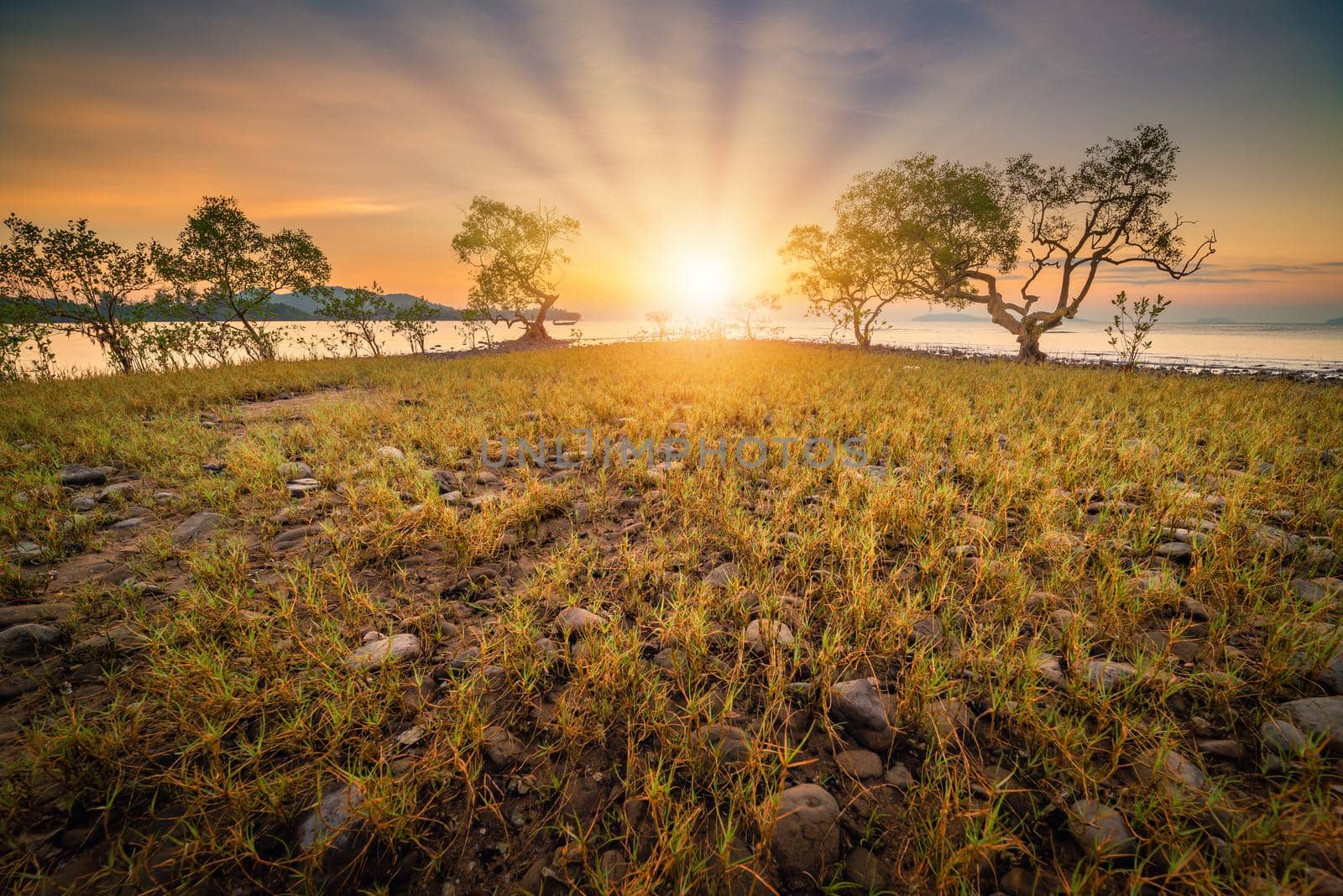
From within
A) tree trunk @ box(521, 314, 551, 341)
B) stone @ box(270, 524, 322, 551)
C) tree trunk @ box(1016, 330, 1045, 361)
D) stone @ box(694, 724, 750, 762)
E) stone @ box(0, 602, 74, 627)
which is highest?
tree trunk @ box(521, 314, 551, 341)

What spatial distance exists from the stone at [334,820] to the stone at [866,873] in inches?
71.7

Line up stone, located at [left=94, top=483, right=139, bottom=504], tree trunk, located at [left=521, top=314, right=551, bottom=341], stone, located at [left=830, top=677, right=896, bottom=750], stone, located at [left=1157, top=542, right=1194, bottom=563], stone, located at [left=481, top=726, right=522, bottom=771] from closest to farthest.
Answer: stone, located at [left=481, top=726, right=522, bottom=771]
stone, located at [left=830, top=677, right=896, bottom=750]
stone, located at [left=1157, top=542, right=1194, bottom=563]
stone, located at [left=94, top=483, right=139, bottom=504]
tree trunk, located at [left=521, top=314, right=551, bottom=341]

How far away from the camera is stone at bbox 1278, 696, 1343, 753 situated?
Result: 6.08ft

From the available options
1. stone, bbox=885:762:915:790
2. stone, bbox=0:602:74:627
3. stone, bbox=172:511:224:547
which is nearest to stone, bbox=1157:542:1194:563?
stone, bbox=885:762:915:790

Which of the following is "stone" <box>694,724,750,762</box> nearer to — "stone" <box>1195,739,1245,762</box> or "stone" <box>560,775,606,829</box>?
"stone" <box>560,775,606,829</box>

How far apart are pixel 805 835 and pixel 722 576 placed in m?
1.67

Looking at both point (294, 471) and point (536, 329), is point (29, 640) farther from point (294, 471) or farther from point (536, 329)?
point (536, 329)

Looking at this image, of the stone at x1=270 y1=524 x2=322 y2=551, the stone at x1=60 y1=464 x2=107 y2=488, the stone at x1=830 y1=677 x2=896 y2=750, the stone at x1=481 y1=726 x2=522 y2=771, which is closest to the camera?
the stone at x1=481 y1=726 x2=522 y2=771

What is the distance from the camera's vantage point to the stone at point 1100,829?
158 cm

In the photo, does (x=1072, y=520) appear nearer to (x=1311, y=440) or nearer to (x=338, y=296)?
(x=1311, y=440)

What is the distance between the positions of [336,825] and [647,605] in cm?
173

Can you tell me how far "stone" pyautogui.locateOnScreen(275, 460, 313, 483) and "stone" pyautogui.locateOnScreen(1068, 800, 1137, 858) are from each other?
6504 mm

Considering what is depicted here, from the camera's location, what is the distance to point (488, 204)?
3609cm

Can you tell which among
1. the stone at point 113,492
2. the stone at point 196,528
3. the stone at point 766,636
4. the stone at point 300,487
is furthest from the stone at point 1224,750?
the stone at point 113,492
